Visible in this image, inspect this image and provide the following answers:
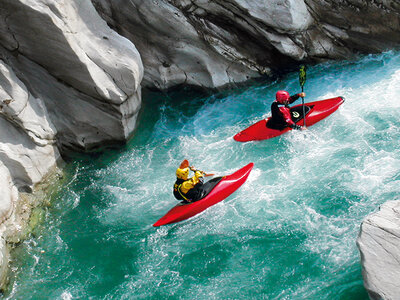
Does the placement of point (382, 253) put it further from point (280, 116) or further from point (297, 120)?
point (297, 120)

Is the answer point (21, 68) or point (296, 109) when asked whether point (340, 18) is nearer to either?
point (296, 109)

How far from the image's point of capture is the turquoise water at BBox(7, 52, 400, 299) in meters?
7.19

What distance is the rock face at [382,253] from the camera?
18.7 ft

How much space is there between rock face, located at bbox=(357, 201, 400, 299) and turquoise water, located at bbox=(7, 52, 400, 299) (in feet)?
2.49

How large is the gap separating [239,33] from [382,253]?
27.5 feet

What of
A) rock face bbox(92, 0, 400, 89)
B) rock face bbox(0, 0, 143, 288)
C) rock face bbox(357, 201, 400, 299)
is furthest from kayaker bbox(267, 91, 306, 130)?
rock face bbox(357, 201, 400, 299)

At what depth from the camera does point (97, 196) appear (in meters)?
9.68

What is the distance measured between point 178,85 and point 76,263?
261 inches

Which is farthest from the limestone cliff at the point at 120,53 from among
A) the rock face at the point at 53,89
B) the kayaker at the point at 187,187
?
the kayaker at the point at 187,187

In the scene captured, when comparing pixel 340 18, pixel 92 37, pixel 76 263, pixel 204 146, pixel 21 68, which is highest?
pixel 340 18

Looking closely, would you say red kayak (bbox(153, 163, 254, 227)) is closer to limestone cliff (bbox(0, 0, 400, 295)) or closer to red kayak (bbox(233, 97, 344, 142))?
red kayak (bbox(233, 97, 344, 142))

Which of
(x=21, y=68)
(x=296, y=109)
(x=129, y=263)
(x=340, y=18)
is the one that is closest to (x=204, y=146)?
(x=296, y=109)

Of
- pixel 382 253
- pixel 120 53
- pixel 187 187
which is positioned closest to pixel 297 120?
pixel 187 187

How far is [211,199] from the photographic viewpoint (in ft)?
28.7
